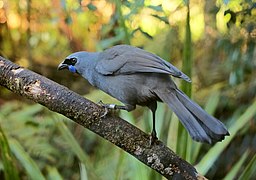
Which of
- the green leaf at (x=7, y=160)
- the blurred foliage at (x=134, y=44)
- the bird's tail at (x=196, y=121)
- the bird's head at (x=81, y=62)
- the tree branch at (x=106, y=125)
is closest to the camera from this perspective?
the bird's tail at (x=196, y=121)

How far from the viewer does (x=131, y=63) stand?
143 cm

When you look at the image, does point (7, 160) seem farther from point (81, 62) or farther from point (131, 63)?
point (131, 63)

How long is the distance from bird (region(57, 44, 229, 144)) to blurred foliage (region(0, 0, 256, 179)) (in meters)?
0.41

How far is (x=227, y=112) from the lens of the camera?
2863 mm

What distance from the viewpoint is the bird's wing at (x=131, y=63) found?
1345 mm

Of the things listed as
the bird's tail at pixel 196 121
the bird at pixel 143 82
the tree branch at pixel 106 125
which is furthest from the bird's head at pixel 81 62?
the bird's tail at pixel 196 121

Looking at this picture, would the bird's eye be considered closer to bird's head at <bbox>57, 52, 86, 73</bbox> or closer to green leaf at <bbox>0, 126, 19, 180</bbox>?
bird's head at <bbox>57, 52, 86, 73</bbox>

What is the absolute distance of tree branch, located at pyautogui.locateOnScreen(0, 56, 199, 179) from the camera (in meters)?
1.27

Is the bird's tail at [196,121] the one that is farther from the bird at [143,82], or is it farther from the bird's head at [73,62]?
the bird's head at [73,62]

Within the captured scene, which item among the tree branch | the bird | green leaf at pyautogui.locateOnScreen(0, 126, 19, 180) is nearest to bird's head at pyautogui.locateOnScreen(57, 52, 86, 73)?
the bird

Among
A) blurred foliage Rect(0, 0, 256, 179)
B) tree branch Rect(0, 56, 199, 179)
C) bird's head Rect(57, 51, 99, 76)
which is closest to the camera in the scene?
tree branch Rect(0, 56, 199, 179)

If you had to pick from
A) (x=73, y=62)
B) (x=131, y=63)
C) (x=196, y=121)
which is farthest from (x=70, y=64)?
(x=196, y=121)

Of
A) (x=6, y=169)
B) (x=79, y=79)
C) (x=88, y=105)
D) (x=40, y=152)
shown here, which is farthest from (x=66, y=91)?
(x=79, y=79)

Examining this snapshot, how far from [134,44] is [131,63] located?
5.58ft
